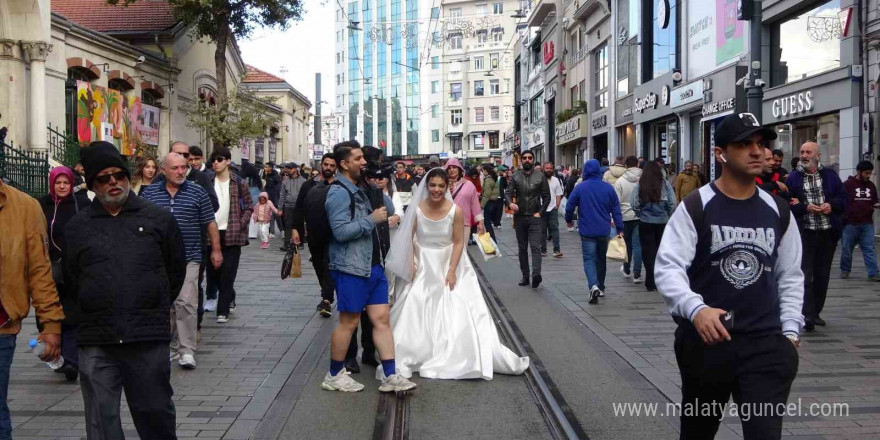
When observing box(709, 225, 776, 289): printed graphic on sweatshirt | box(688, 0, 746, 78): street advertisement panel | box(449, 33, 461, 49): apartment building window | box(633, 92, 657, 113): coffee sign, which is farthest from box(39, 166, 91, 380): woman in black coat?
box(449, 33, 461, 49): apartment building window

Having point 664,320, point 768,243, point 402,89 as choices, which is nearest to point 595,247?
point 664,320

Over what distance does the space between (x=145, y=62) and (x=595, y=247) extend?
20.3 meters

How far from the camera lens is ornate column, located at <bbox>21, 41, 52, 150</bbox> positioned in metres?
20.4

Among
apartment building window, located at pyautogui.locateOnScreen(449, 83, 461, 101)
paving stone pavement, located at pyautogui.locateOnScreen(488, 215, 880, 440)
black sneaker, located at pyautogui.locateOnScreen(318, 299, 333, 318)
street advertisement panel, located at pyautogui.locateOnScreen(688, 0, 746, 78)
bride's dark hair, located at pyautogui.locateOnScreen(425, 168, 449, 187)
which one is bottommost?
paving stone pavement, located at pyautogui.locateOnScreen(488, 215, 880, 440)

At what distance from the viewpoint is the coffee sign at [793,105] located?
1959 cm

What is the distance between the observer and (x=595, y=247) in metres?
11.2

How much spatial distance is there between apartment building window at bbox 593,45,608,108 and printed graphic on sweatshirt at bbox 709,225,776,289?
113 feet

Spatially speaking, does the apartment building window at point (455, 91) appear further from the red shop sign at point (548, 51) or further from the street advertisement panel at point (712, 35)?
the street advertisement panel at point (712, 35)

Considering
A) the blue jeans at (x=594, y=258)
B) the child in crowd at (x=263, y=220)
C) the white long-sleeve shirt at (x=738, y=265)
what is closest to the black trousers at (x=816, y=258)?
the blue jeans at (x=594, y=258)

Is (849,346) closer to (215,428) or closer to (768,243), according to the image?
(768,243)

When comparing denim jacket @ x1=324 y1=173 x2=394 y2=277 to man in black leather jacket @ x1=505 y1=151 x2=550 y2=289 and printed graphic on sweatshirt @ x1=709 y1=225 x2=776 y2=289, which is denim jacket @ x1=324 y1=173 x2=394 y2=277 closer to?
printed graphic on sweatshirt @ x1=709 y1=225 x2=776 y2=289

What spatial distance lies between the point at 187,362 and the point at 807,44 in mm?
17767

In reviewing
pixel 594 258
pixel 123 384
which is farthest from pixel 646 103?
pixel 123 384

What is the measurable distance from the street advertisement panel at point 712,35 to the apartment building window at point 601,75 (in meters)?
9.57
